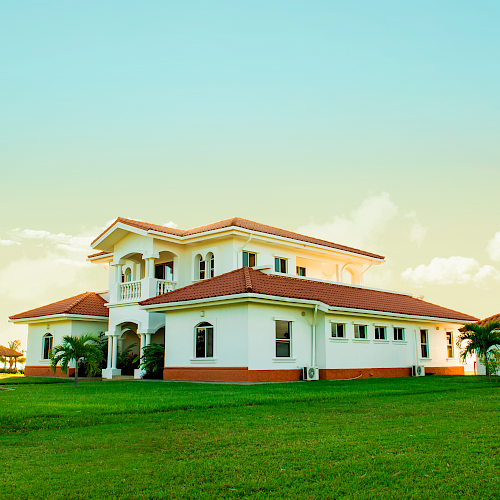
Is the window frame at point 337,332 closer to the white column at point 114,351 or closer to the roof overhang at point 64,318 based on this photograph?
the white column at point 114,351

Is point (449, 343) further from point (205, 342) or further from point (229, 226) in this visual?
point (205, 342)

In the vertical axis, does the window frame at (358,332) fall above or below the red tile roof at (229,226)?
below

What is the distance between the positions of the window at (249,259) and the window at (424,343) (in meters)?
9.15

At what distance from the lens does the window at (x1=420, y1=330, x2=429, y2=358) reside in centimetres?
2719

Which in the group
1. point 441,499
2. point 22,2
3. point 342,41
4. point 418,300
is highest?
point 22,2

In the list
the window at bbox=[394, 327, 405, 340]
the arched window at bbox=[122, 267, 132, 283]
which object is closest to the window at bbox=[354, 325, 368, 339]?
the window at bbox=[394, 327, 405, 340]

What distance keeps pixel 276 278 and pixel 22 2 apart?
13.9m

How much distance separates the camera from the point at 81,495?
5.22m

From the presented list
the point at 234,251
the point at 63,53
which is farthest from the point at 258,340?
the point at 63,53

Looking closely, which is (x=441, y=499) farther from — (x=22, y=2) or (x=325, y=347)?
(x=22, y=2)

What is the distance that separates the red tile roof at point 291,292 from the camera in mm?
→ 20125

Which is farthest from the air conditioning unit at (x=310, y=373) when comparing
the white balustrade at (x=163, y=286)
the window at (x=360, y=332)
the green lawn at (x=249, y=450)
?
the green lawn at (x=249, y=450)

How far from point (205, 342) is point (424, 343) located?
488 inches

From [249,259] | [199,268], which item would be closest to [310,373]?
[249,259]
